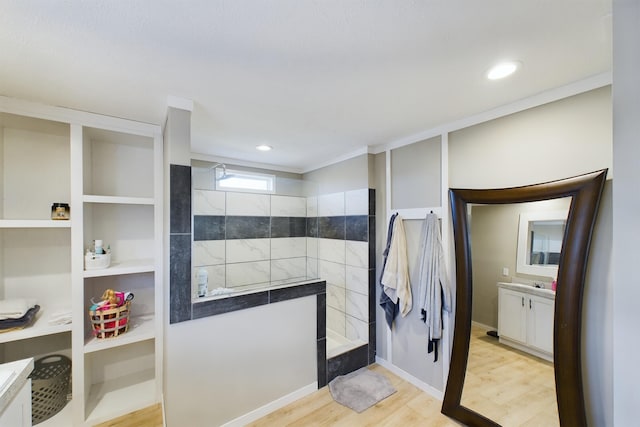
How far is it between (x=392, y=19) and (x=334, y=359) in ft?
8.59

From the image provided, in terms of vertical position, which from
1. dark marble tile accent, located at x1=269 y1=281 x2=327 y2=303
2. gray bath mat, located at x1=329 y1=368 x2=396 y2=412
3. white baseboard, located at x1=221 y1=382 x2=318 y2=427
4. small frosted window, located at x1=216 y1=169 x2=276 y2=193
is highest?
small frosted window, located at x1=216 y1=169 x2=276 y2=193

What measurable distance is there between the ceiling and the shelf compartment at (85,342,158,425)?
205 cm

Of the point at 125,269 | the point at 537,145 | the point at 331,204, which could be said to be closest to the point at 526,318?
the point at 537,145

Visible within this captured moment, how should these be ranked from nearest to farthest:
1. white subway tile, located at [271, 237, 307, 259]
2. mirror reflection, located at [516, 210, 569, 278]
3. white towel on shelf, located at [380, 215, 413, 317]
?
mirror reflection, located at [516, 210, 569, 278]
white towel on shelf, located at [380, 215, 413, 317]
white subway tile, located at [271, 237, 307, 259]

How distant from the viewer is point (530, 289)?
170 centimetres

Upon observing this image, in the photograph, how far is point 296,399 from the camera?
2199 millimetres

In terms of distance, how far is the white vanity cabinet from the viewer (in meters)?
1.59

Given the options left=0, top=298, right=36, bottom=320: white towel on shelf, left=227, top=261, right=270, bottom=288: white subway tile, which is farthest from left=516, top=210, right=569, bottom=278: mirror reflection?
left=0, top=298, right=36, bottom=320: white towel on shelf

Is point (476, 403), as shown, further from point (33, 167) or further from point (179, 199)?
point (33, 167)

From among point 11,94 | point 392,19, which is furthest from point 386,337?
point 11,94

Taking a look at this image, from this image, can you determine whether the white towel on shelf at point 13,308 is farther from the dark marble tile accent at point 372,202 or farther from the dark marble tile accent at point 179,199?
the dark marble tile accent at point 372,202

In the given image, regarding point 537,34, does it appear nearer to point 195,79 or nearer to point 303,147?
point 195,79

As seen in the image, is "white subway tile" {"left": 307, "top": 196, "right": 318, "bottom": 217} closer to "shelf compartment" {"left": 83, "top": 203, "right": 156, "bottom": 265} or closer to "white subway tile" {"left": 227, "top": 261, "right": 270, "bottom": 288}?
"white subway tile" {"left": 227, "top": 261, "right": 270, "bottom": 288}

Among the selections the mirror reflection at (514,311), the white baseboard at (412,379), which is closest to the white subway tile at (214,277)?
the white baseboard at (412,379)
